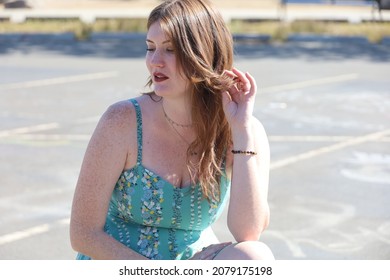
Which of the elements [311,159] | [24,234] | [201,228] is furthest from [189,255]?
[311,159]

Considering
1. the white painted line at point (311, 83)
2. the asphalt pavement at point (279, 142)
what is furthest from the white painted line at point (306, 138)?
the white painted line at point (311, 83)

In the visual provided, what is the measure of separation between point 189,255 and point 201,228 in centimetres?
12

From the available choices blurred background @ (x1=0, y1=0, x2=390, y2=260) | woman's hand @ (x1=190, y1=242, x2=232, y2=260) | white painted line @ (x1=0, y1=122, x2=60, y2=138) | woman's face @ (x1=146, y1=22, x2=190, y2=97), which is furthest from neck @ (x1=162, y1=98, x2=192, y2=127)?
white painted line @ (x1=0, y1=122, x2=60, y2=138)

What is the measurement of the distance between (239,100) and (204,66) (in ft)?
0.83

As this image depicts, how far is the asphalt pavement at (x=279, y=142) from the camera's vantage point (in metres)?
Answer: 5.69

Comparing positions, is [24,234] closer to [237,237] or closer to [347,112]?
[237,237]

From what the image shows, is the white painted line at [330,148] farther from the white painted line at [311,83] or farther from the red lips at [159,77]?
the red lips at [159,77]

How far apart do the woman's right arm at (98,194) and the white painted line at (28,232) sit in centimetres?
229

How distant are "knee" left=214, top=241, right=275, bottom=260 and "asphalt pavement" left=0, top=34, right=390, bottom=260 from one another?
2.12 meters

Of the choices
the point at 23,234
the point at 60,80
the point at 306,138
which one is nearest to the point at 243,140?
the point at 23,234

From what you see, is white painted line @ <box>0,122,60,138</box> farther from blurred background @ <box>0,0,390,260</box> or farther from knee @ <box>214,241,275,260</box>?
knee @ <box>214,241,275,260</box>

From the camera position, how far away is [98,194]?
3.29 meters

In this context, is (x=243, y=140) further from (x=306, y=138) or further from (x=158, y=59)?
(x=306, y=138)

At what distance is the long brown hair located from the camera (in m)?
3.26
